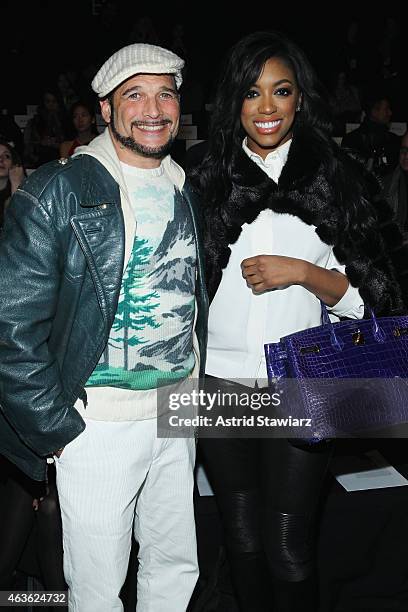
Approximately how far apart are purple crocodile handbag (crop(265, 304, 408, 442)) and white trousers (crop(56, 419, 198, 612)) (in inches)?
13.6

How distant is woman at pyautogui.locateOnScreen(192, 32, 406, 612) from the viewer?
7.00ft

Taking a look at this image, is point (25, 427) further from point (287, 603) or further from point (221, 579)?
point (221, 579)

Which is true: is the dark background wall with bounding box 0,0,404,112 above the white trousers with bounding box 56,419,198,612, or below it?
above

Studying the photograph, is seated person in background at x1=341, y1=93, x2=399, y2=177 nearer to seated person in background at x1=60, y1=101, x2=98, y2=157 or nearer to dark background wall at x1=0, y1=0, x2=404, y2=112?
seated person in background at x1=60, y1=101, x2=98, y2=157

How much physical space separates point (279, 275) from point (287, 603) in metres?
0.95

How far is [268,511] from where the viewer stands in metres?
2.20

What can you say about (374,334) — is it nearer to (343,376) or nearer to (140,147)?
(343,376)

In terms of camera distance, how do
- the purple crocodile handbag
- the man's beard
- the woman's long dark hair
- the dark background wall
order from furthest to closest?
the dark background wall
the woman's long dark hair
the purple crocodile handbag
the man's beard

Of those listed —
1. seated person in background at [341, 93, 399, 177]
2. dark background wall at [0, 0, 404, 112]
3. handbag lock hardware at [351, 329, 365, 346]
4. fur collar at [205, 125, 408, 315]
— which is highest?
dark background wall at [0, 0, 404, 112]

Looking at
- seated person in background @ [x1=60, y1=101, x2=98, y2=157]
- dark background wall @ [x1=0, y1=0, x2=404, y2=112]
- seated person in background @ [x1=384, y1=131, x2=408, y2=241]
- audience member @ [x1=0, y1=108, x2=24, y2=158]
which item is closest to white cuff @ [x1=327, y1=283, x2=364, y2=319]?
seated person in background @ [x1=384, y1=131, x2=408, y2=241]

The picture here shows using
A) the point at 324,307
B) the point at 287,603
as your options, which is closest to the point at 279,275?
the point at 324,307

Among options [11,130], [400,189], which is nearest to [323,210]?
[400,189]

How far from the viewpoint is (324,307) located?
86.2 inches

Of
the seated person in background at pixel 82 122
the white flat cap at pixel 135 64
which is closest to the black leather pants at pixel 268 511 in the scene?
the white flat cap at pixel 135 64
